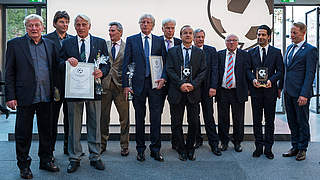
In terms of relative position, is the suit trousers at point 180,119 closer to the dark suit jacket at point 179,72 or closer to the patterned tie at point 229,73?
the dark suit jacket at point 179,72

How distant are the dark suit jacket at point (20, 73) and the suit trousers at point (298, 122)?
2970mm

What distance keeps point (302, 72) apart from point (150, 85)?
181 cm

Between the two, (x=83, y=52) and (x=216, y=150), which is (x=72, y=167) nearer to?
(x=83, y=52)

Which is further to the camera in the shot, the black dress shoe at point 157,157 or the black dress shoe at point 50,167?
the black dress shoe at point 157,157

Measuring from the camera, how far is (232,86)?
172 inches

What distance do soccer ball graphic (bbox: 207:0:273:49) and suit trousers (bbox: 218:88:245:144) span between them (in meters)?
1.43

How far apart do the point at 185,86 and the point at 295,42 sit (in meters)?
1.49

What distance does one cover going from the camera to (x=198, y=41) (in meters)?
4.38

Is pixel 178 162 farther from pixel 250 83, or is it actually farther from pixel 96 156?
pixel 250 83

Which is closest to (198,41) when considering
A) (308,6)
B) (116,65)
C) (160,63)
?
(160,63)

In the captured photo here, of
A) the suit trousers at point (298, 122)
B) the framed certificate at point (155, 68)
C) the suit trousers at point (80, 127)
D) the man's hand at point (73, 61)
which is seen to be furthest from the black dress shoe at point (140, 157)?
the suit trousers at point (298, 122)

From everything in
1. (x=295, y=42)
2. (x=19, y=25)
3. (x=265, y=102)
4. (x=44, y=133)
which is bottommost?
(x=44, y=133)

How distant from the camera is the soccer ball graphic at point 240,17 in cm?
553

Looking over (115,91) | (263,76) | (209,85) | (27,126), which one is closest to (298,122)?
(263,76)
